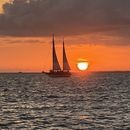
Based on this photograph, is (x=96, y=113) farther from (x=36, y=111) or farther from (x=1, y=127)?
(x=1, y=127)

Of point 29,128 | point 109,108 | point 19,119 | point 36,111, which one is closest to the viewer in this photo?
point 29,128

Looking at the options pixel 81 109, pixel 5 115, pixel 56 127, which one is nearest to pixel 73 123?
pixel 56 127

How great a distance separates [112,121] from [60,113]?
9839 millimetres

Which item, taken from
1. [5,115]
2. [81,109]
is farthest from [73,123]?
[81,109]

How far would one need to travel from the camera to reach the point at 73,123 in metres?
48.4

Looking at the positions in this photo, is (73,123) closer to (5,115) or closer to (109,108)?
(5,115)

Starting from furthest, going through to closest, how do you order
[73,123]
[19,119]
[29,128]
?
[19,119], [73,123], [29,128]

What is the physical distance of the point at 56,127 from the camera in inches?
1811

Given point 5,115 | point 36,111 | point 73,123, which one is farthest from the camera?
point 36,111

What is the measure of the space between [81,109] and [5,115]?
12004mm

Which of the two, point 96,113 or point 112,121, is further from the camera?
point 96,113

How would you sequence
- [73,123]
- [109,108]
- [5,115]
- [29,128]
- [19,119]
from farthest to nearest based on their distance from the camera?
[109,108]
[5,115]
[19,119]
[73,123]
[29,128]

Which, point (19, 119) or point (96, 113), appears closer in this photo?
point (19, 119)

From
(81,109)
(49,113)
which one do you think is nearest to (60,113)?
(49,113)
